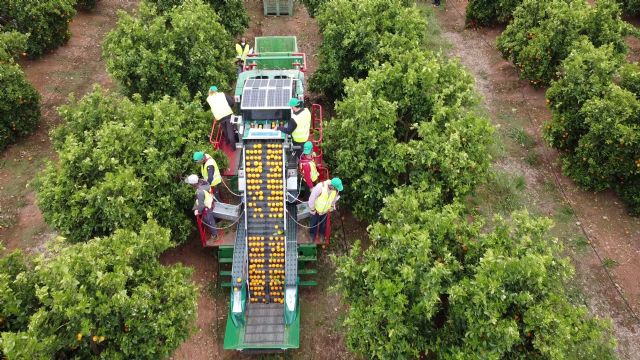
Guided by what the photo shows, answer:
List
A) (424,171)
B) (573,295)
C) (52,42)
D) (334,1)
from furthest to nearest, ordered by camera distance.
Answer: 1. (52,42)
2. (334,1)
3. (573,295)
4. (424,171)

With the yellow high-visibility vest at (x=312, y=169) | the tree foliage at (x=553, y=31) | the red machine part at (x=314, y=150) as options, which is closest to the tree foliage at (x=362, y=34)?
the red machine part at (x=314, y=150)

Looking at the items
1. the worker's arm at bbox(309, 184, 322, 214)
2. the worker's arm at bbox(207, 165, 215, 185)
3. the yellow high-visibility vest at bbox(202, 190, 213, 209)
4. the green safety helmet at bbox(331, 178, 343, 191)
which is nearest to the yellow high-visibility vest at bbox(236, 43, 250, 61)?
the worker's arm at bbox(207, 165, 215, 185)

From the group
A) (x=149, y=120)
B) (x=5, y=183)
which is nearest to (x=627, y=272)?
(x=149, y=120)

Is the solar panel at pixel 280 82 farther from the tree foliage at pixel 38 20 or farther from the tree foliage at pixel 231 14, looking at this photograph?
the tree foliage at pixel 38 20

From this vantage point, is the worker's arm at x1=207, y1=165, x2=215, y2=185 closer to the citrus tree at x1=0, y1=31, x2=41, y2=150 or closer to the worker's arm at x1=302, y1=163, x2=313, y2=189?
the worker's arm at x1=302, y1=163, x2=313, y2=189

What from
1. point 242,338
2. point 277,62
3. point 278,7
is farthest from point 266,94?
point 278,7

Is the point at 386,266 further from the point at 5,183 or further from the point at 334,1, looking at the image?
the point at 5,183
